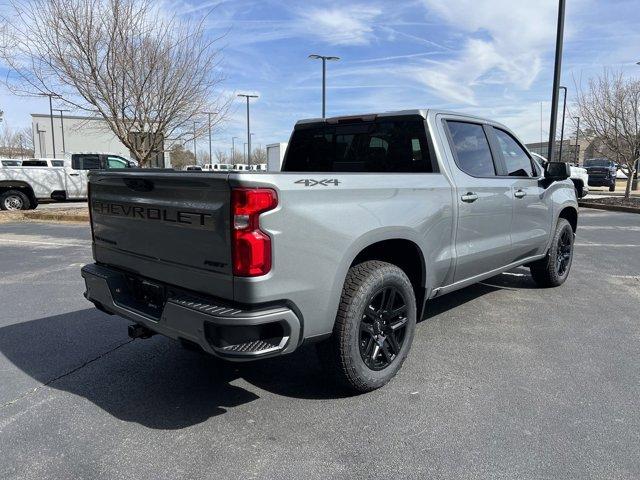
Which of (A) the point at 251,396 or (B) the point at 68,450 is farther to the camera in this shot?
(A) the point at 251,396

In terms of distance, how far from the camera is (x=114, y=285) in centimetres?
336

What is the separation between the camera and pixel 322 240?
2830 mm

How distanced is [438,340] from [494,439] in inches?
61.4

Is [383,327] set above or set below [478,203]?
below

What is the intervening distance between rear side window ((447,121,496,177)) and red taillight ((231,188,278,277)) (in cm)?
218

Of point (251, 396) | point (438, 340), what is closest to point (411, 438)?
point (251, 396)

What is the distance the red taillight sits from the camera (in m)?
2.52

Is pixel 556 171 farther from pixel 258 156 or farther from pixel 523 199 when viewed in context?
pixel 258 156

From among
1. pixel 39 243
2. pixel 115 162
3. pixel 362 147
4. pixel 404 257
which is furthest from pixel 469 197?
pixel 115 162

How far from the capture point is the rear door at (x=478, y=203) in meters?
4.09

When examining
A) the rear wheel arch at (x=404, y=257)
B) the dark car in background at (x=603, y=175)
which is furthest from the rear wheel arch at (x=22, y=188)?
the dark car in background at (x=603, y=175)

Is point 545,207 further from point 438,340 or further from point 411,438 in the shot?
point 411,438

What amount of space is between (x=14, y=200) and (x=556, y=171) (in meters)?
15.8

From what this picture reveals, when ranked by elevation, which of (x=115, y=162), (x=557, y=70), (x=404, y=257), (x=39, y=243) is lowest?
(x=39, y=243)
